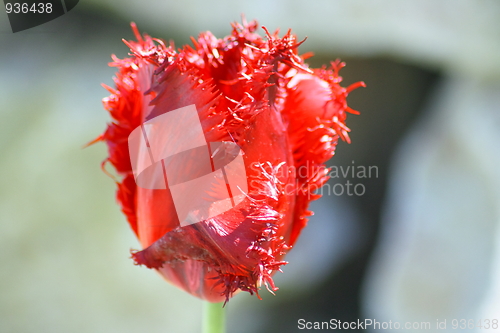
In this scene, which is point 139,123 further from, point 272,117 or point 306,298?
point 306,298

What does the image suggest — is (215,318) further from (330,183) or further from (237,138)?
(330,183)

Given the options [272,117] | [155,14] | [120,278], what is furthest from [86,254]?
[272,117]

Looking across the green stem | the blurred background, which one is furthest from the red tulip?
the blurred background

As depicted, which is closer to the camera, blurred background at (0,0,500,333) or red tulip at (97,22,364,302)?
red tulip at (97,22,364,302)

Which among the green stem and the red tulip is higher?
the red tulip

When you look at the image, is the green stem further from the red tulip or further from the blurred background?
the blurred background
